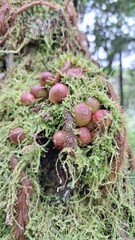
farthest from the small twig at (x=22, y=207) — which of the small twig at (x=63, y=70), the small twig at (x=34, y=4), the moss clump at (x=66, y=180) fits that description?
the small twig at (x=34, y=4)

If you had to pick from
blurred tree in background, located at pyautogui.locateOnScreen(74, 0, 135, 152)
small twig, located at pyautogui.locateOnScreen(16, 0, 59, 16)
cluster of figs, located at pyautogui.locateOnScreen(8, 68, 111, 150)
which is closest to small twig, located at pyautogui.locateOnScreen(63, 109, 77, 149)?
cluster of figs, located at pyautogui.locateOnScreen(8, 68, 111, 150)

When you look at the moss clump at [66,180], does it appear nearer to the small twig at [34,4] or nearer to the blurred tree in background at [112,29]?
the small twig at [34,4]

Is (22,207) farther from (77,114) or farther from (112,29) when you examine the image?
(112,29)

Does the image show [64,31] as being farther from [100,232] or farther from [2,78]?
[100,232]

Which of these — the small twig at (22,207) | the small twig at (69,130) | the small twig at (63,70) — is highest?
the small twig at (63,70)

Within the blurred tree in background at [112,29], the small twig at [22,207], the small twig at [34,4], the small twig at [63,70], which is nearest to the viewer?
the small twig at [22,207]

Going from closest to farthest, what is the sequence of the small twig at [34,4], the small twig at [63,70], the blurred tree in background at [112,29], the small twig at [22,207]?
the small twig at [22,207], the small twig at [63,70], the small twig at [34,4], the blurred tree in background at [112,29]

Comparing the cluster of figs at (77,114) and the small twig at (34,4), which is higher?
the small twig at (34,4)
